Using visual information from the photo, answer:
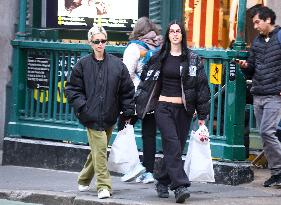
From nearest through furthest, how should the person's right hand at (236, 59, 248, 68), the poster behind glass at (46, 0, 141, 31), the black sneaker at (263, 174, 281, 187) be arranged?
1. the person's right hand at (236, 59, 248, 68)
2. the black sneaker at (263, 174, 281, 187)
3. the poster behind glass at (46, 0, 141, 31)

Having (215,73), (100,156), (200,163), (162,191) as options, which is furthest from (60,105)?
(200,163)

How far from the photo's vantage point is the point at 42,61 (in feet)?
43.4

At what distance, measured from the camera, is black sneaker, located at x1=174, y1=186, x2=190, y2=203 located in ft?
33.8

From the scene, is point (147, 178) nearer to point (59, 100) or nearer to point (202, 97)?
point (202, 97)

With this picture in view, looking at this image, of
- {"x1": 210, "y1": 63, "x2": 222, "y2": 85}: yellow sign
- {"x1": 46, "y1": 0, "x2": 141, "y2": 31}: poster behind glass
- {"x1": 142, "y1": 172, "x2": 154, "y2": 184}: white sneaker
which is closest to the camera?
{"x1": 142, "y1": 172, "x2": 154, "y2": 184}: white sneaker

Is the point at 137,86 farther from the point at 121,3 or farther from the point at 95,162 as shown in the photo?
the point at 121,3

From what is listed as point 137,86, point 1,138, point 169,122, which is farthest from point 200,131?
point 1,138

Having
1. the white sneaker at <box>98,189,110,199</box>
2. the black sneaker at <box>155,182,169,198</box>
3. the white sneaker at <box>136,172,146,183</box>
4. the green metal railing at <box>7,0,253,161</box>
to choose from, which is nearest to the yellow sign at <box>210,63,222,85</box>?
the green metal railing at <box>7,0,253,161</box>

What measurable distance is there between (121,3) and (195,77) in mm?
3463

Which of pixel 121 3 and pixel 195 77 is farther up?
pixel 121 3

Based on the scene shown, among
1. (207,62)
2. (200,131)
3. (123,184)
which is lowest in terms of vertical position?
(123,184)

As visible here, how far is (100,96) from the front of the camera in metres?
10.6

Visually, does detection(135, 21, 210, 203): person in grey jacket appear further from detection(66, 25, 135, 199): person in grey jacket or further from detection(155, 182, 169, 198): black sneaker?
detection(66, 25, 135, 199): person in grey jacket

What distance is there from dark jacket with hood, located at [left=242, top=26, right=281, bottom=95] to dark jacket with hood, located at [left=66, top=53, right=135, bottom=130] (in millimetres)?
1482
